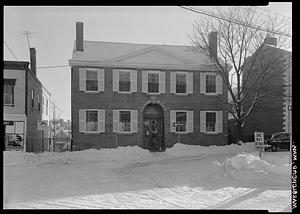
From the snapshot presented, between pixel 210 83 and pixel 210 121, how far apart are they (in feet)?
9.68

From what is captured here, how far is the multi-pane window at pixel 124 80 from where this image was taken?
24828 millimetres

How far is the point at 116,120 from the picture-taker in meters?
24.7

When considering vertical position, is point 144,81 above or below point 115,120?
above

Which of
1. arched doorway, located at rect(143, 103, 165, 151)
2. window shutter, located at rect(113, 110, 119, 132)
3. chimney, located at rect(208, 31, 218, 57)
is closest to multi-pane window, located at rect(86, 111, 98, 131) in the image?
window shutter, located at rect(113, 110, 119, 132)

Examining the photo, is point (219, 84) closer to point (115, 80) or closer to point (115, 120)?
point (115, 80)

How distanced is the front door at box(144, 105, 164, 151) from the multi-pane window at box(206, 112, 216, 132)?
3.61 m

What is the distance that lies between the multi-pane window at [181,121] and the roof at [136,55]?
3715 mm

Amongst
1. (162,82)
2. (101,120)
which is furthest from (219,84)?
(101,120)

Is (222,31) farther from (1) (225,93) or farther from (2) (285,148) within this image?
(2) (285,148)

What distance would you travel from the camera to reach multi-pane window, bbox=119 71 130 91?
24.8 m

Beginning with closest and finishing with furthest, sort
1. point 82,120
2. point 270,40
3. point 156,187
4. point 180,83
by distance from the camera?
1. point 156,187
2. point 270,40
3. point 82,120
4. point 180,83

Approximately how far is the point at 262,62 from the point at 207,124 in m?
6.09

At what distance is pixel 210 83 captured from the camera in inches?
1038

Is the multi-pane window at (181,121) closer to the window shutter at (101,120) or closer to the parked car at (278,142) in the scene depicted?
the window shutter at (101,120)
